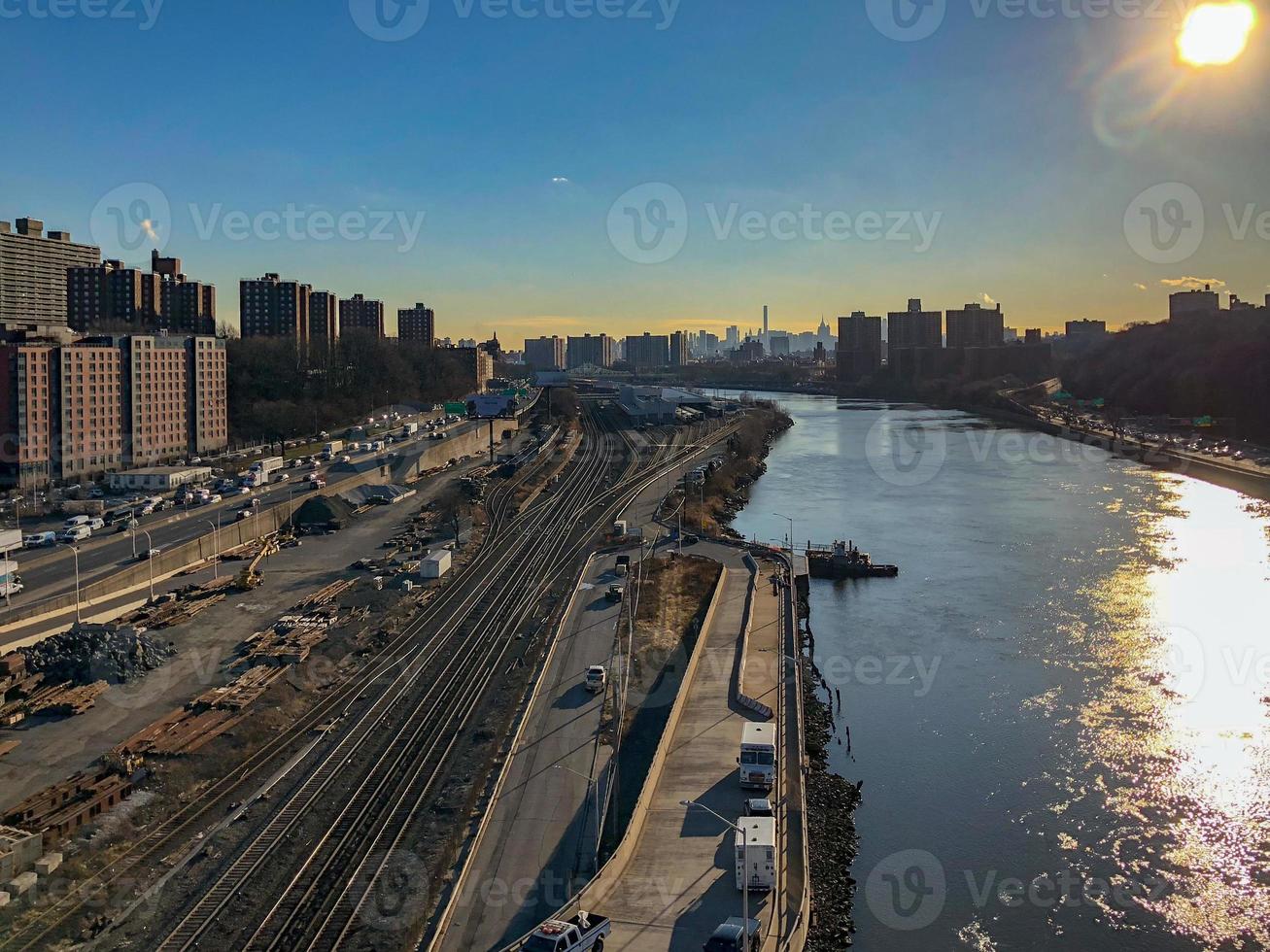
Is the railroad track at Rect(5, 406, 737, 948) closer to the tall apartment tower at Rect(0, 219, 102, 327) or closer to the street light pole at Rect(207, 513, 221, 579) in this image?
the street light pole at Rect(207, 513, 221, 579)

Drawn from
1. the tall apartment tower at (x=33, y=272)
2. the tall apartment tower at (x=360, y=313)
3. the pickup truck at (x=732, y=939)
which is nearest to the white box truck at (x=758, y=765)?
the pickup truck at (x=732, y=939)

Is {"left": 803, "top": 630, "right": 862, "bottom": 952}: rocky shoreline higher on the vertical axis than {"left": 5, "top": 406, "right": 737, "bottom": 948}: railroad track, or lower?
lower

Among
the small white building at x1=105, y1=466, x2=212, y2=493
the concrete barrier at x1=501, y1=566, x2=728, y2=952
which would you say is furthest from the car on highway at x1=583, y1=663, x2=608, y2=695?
the small white building at x1=105, y1=466, x2=212, y2=493

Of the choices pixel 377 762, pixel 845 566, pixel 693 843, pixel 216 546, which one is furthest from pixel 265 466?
pixel 693 843

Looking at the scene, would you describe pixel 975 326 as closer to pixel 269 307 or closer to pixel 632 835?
pixel 269 307

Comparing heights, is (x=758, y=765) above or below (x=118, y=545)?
below
